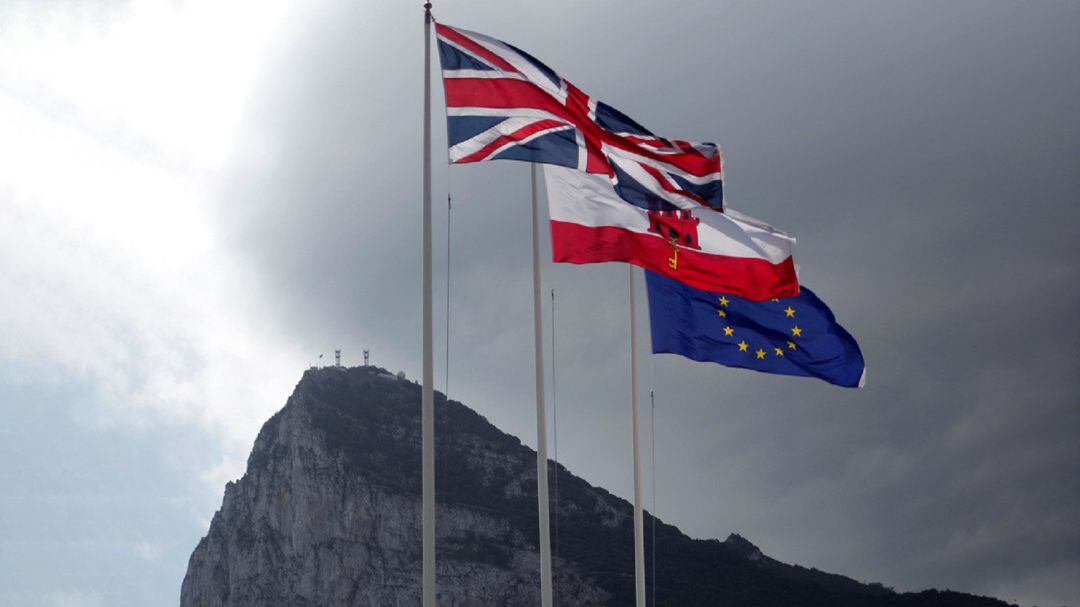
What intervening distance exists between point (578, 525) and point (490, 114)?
170 meters

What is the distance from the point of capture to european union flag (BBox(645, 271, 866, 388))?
1190 inches

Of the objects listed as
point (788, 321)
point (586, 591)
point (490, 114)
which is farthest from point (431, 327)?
point (586, 591)

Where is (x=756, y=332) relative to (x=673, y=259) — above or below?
below

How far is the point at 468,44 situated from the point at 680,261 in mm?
6891

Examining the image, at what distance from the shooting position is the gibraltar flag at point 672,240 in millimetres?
26578

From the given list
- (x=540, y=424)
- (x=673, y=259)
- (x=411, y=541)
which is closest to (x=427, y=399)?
(x=540, y=424)

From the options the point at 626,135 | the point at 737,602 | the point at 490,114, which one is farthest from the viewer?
the point at 737,602

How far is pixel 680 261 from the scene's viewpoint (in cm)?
2873

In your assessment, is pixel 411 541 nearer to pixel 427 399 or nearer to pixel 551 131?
pixel 551 131

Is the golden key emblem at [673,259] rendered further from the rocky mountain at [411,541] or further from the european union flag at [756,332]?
the rocky mountain at [411,541]

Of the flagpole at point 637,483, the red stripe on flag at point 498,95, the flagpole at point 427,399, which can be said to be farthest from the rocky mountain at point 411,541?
the flagpole at point 427,399

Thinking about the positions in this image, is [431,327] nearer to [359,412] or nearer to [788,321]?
[788,321]

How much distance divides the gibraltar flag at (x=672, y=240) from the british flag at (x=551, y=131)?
43 centimetres

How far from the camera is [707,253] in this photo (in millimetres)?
29406
